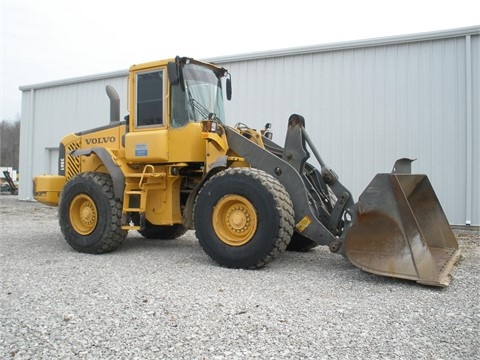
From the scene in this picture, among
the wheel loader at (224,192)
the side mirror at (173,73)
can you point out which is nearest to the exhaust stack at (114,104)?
the wheel loader at (224,192)

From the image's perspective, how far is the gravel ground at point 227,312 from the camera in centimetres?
307

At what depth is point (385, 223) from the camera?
189 inches

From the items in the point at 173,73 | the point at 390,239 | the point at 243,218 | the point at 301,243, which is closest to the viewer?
the point at 390,239

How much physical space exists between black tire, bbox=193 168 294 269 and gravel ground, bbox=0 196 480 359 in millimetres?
273

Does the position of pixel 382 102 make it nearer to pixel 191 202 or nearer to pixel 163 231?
pixel 163 231

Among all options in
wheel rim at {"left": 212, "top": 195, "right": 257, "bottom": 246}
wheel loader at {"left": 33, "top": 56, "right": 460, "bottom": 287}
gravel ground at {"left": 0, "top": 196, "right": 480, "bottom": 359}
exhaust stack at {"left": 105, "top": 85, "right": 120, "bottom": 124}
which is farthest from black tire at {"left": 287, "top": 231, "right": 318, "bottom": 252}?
exhaust stack at {"left": 105, "top": 85, "right": 120, "bottom": 124}

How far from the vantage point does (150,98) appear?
21.7 ft

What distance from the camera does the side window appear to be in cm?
652

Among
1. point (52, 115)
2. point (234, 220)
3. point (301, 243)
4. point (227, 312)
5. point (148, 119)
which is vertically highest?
point (52, 115)

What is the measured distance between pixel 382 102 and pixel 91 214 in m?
7.50

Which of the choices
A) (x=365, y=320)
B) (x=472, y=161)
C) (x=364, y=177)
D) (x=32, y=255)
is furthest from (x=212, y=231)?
(x=472, y=161)

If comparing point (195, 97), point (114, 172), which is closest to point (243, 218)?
point (195, 97)

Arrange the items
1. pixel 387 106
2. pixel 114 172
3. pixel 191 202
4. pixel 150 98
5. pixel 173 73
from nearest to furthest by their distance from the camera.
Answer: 1. pixel 173 73
2. pixel 191 202
3. pixel 150 98
4. pixel 114 172
5. pixel 387 106

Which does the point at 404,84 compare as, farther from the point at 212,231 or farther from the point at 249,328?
the point at 249,328
